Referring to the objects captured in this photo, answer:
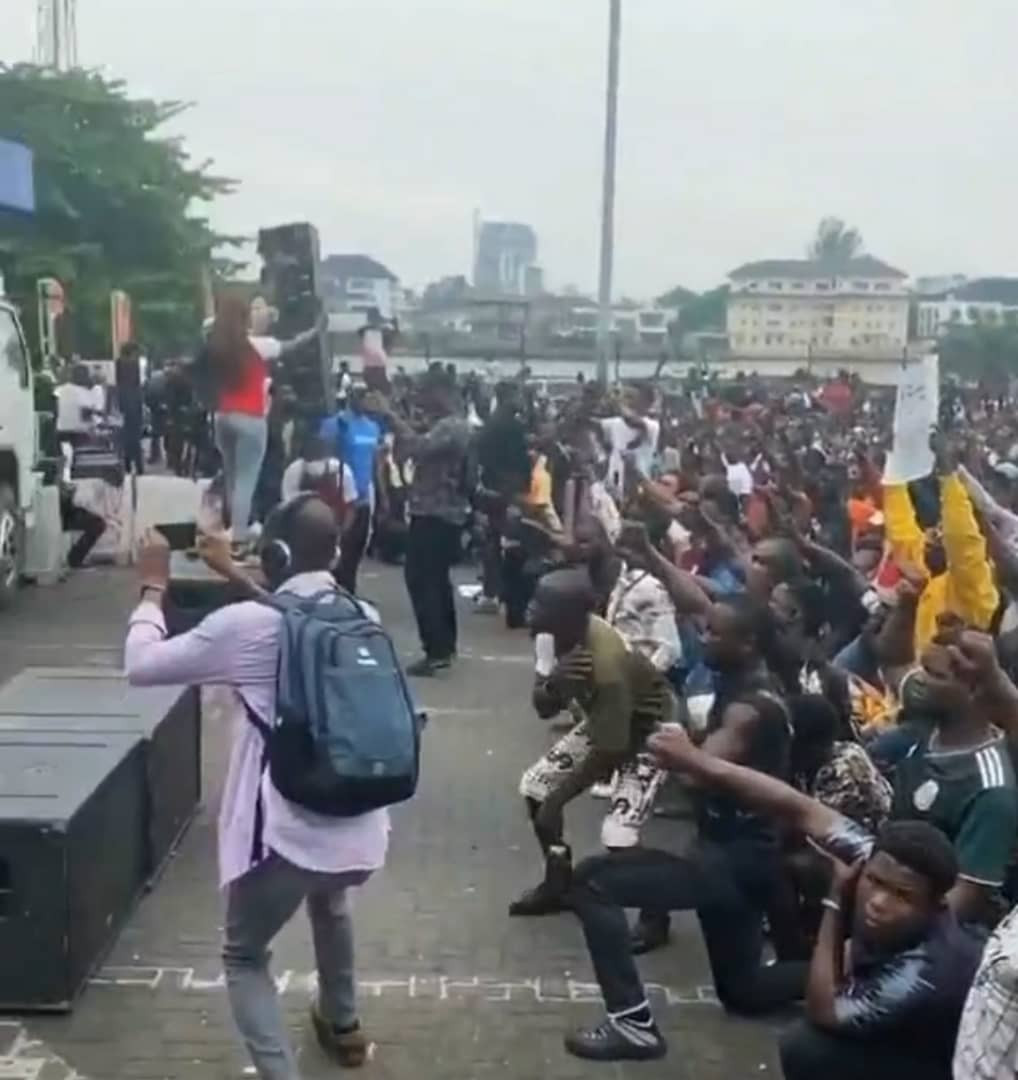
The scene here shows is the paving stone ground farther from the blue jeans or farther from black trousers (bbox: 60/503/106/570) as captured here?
black trousers (bbox: 60/503/106/570)

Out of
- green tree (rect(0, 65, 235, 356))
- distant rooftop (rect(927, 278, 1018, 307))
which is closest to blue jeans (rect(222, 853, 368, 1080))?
green tree (rect(0, 65, 235, 356))

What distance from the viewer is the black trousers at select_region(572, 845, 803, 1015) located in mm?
5859

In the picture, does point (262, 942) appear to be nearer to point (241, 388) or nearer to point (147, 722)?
point (147, 722)

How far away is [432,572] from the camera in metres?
11.6

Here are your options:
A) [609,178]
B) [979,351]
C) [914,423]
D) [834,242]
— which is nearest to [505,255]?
[834,242]

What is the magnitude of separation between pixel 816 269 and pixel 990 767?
101 metres

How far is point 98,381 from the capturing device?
21.7 meters

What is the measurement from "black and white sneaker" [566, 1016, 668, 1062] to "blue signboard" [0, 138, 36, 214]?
1563 cm

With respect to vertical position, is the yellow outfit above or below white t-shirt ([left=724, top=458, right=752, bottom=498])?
above

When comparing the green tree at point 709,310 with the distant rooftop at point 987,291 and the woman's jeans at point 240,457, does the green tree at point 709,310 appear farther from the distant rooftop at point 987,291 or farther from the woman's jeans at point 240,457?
the woman's jeans at point 240,457

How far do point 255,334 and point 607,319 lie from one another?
41.8 feet

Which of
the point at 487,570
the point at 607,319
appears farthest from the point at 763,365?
the point at 487,570

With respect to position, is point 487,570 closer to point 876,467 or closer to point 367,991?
point 876,467

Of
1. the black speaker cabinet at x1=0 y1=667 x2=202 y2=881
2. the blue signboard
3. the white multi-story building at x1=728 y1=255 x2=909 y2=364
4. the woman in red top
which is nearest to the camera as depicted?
the black speaker cabinet at x1=0 y1=667 x2=202 y2=881
